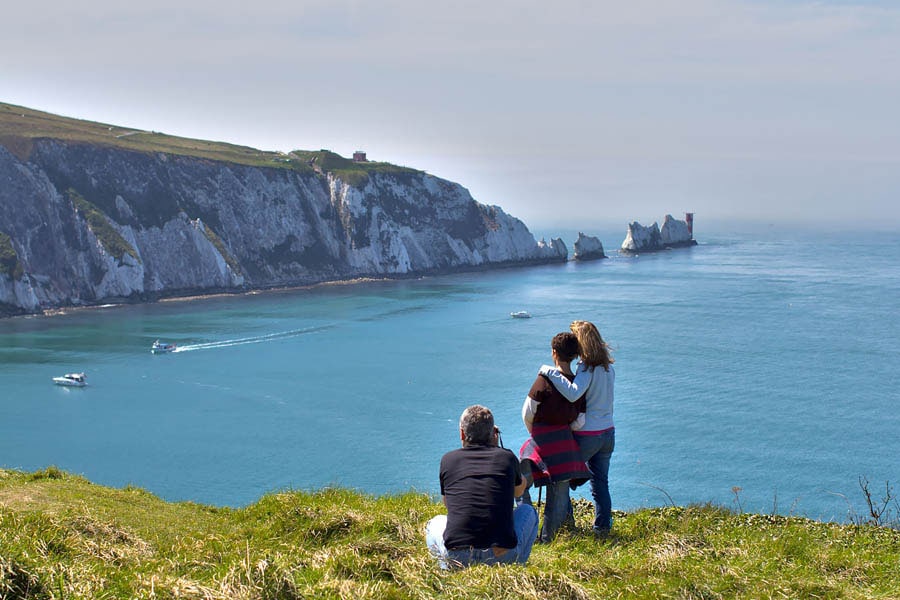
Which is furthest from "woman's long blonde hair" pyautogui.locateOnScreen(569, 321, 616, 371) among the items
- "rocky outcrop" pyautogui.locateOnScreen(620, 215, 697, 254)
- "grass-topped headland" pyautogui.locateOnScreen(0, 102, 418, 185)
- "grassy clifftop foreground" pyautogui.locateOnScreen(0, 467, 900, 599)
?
"rocky outcrop" pyautogui.locateOnScreen(620, 215, 697, 254)

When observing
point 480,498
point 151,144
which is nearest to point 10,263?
point 151,144

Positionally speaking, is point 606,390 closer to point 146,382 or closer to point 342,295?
point 146,382

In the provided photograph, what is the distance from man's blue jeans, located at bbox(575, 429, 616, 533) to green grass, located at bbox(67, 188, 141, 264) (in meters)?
97.9

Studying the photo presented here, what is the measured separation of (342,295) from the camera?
110125 mm

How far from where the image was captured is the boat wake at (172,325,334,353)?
7119 cm

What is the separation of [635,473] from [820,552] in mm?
31128

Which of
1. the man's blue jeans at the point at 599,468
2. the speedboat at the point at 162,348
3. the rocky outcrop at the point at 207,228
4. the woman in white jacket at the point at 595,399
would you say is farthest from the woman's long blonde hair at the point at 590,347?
the rocky outcrop at the point at 207,228

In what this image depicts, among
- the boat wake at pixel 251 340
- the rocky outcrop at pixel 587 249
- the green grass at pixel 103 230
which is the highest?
the green grass at pixel 103 230

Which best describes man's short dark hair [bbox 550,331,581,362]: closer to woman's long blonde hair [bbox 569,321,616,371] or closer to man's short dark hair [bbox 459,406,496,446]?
woman's long blonde hair [bbox 569,321,616,371]

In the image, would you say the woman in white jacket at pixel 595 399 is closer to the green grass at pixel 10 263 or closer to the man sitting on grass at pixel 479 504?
the man sitting on grass at pixel 479 504

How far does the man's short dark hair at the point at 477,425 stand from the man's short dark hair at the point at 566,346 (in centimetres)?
161

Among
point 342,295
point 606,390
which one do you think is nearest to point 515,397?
point 606,390

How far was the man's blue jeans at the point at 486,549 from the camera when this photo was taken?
22.7 feet

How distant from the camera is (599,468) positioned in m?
9.24
